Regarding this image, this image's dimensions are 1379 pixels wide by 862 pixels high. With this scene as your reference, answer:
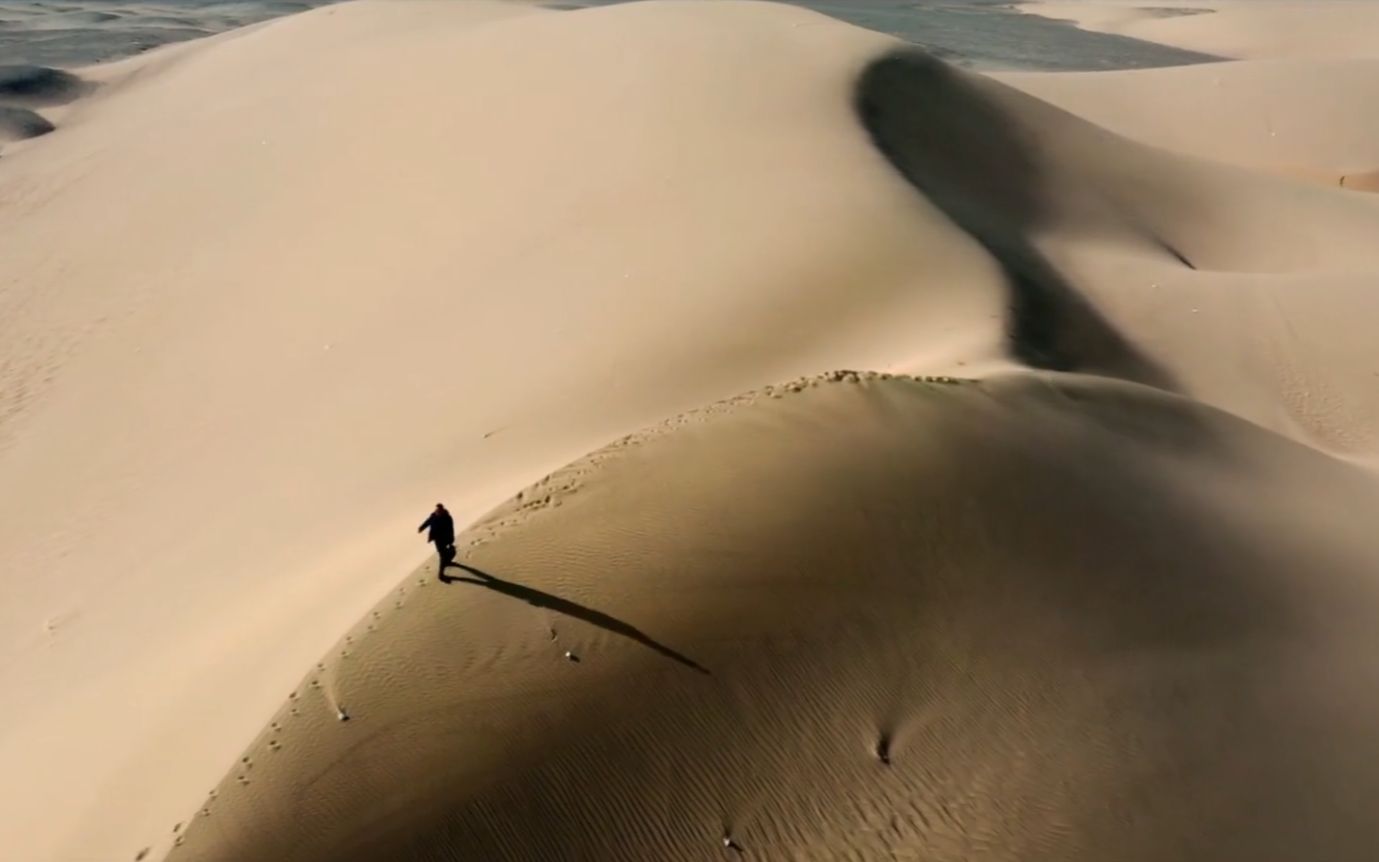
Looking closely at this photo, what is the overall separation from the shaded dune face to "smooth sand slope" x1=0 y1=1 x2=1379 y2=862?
2 cm

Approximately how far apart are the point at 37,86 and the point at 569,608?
71.9ft

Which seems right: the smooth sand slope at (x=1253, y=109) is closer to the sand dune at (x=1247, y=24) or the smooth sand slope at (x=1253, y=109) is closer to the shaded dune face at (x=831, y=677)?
the sand dune at (x=1247, y=24)

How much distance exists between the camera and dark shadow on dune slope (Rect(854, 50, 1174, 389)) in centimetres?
818

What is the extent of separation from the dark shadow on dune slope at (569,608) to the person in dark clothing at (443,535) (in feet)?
0.15

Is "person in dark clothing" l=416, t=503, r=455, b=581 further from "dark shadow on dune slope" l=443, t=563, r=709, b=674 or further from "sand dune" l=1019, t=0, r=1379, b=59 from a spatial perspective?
"sand dune" l=1019, t=0, r=1379, b=59

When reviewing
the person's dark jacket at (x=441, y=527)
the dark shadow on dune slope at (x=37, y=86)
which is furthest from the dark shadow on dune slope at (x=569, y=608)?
the dark shadow on dune slope at (x=37, y=86)

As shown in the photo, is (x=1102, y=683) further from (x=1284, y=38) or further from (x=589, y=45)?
(x=1284, y=38)

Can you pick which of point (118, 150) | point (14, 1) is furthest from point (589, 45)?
point (14, 1)

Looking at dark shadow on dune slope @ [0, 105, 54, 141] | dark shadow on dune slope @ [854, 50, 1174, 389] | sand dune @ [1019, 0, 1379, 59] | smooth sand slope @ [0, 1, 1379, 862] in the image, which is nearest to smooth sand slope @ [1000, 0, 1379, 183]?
smooth sand slope @ [0, 1, 1379, 862]

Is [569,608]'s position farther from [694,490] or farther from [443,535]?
[694,490]


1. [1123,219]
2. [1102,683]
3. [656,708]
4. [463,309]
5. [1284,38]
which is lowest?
[1284,38]

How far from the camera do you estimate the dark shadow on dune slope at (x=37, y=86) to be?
20.1 metres

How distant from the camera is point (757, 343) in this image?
24.8ft

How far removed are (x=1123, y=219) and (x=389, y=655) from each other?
37.0 ft
